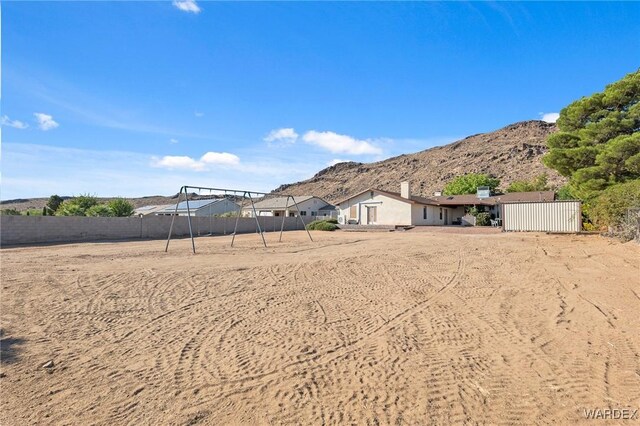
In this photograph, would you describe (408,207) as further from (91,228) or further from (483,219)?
(91,228)

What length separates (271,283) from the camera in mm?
7539

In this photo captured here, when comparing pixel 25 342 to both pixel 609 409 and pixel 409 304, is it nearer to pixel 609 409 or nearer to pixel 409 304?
pixel 409 304

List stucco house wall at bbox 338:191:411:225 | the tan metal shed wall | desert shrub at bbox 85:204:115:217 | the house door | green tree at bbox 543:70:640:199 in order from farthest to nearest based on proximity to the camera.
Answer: desert shrub at bbox 85:204:115:217 < the house door < stucco house wall at bbox 338:191:411:225 < the tan metal shed wall < green tree at bbox 543:70:640:199

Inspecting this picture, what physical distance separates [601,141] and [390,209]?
16093 millimetres

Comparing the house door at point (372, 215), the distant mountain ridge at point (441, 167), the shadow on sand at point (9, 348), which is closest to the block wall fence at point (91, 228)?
the house door at point (372, 215)

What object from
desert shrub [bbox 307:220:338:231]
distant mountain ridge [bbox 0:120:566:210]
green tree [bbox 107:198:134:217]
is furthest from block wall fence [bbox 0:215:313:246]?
distant mountain ridge [bbox 0:120:566:210]

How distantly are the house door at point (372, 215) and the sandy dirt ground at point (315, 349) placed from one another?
2619cm

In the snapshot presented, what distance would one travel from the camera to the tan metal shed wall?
2150cm

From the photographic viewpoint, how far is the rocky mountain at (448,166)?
79.2 m

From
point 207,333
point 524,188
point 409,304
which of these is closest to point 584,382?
point 409,304

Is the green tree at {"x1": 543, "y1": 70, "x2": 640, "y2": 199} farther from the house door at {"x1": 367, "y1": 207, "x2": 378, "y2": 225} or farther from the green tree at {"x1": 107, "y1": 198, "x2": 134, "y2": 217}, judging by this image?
the green tree at {"x1": 107, "y1": 198, "x2": 134, "y2": 217}

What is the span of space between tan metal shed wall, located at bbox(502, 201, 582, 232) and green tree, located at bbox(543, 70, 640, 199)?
46.2 inches

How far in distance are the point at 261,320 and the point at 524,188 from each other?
4988cm

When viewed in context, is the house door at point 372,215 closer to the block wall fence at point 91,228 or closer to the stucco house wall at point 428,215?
the stucco house wall at point 428,215
